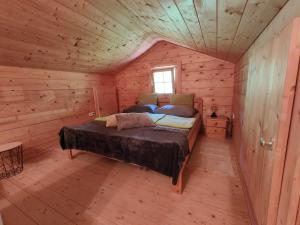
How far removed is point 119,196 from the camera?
1.64 meters

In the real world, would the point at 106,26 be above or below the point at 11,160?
above

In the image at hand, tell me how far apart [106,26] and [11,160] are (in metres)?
2.77

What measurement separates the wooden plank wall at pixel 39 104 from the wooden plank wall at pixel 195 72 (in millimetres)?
1538

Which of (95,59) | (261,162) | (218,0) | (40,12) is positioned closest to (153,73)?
(95,59)

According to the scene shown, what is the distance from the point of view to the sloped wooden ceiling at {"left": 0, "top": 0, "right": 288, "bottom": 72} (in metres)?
1.11

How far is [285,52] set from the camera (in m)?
0.77

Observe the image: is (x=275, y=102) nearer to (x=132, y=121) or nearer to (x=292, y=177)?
(x=292, y=177)

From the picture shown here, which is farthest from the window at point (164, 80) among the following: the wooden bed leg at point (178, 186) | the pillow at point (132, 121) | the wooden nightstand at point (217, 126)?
the wooden bed leg at point (178, 186)

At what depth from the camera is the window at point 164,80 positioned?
3775mm

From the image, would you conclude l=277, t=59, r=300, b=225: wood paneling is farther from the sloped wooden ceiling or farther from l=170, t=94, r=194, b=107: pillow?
l=170, t=94, r=194, b=107: pillow

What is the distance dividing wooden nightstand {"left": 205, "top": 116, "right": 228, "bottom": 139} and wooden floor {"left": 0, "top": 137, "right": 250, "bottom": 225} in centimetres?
82

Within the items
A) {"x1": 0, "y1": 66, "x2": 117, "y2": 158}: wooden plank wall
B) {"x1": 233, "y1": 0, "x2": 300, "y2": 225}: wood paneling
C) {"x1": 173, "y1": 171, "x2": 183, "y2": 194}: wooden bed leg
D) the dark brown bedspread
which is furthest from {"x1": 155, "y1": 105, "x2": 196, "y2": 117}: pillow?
{"x1": 0, "y1": 66, "x2": 117, "y2": 158}: wooden plank wall

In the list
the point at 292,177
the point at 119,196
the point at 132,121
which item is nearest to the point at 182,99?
the point at 132,121

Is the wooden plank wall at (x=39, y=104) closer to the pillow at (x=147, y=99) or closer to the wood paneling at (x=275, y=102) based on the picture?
the pillow at (x=147, y=99)
